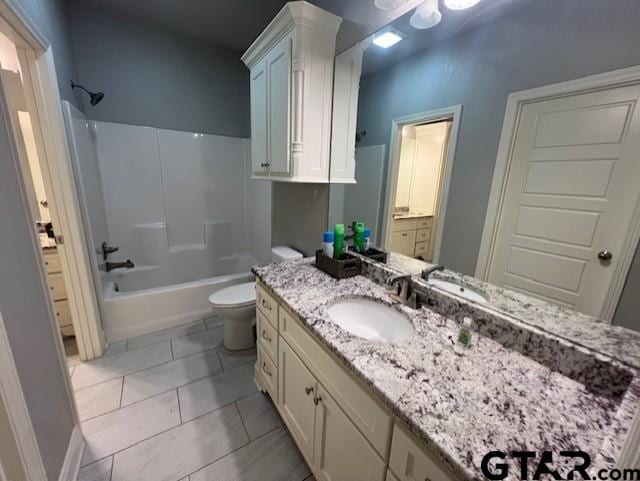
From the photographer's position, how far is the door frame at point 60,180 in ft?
4.38

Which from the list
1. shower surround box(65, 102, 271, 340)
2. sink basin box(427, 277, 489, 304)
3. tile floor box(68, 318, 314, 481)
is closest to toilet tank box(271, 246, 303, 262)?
shower surround box(65, 102, 271, 340)

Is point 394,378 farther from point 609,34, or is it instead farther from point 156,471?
point 156,471

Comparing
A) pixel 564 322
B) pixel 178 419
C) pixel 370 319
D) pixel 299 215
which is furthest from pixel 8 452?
pixel 299 215

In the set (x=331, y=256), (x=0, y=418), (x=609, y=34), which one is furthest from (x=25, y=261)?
(x=609, y=34)

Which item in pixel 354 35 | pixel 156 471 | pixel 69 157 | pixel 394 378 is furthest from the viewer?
Answer: pixel 69 157

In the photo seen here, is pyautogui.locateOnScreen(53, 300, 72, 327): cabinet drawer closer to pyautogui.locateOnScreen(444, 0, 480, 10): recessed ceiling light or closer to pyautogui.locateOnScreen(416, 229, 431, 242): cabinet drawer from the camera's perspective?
pyautogui.locateOnScreen(416, 229, 431, 242): cabinet drawer

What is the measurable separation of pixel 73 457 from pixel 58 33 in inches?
98.0

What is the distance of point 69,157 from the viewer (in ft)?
5.23

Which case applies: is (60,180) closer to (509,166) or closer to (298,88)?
(298,88)

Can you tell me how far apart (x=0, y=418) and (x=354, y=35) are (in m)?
2.04

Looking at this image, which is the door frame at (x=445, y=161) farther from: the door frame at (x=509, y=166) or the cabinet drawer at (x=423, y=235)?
the door frame at (x=509, y=166)

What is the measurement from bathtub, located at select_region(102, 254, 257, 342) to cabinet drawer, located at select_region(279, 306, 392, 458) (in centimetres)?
150

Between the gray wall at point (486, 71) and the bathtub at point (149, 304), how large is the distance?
1.95 metres

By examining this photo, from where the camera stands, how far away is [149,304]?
2.14m
